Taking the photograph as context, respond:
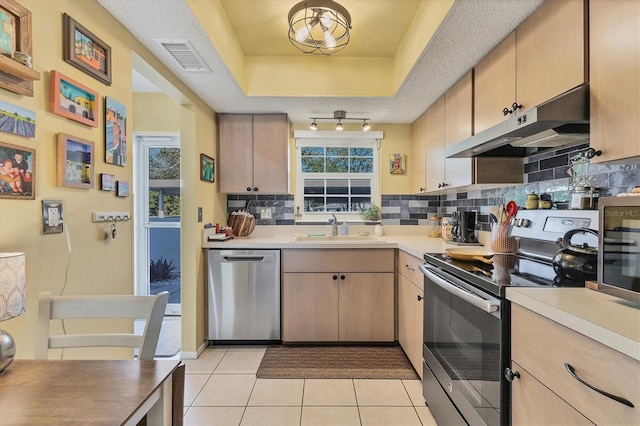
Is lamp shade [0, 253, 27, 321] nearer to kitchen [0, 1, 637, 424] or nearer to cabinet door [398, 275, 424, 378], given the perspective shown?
kitchen [0, 1, 637, 424]

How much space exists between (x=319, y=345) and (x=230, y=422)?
109cm

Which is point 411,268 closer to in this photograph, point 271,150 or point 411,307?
point 411,307

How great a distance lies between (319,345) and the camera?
9.07 feet

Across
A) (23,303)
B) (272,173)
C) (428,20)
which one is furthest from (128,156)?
(428,20)

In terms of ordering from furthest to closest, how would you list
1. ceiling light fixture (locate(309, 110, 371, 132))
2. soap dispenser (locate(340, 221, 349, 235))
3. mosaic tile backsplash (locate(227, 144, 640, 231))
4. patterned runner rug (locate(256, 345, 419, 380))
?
soap dispenser (locate(340, 221, 349, 235)) < ceiling light fixture (locate(309, 110, 371, 132)) < patterned runner rug (locate(256, 345, 419, 380)) < mosaic tile backsplash (locate(227, 144, 640, 231))

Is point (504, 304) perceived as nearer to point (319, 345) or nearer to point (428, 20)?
point (428, 20)

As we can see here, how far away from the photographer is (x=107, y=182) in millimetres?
1545

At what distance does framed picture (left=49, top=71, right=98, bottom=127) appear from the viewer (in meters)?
1.24

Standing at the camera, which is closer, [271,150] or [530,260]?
[530,260]

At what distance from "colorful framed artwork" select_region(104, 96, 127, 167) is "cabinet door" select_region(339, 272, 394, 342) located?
189 cm

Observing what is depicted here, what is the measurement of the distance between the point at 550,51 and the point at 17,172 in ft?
7.19

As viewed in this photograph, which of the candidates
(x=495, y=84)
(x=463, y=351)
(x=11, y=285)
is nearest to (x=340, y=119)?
(x=495, y=84)

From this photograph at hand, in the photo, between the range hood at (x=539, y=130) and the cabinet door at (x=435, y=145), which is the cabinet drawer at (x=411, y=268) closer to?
the cabinet door at (x=435, y=145)

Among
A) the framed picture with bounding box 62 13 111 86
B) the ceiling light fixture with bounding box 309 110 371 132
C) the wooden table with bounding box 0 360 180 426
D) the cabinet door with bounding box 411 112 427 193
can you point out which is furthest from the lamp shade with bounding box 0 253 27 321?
the cabinet door with bounding box 411 112 427 193
